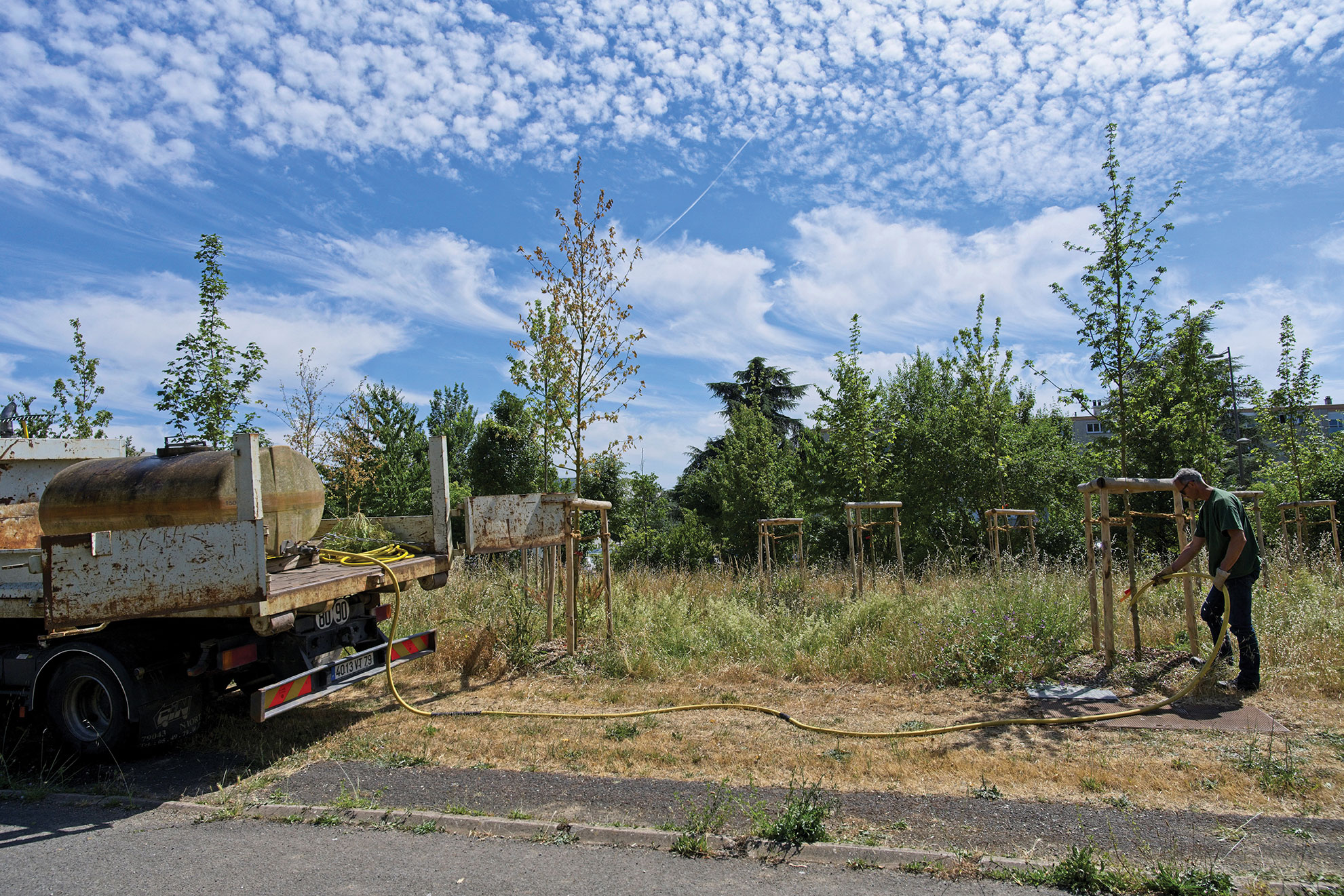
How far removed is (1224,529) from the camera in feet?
20.1

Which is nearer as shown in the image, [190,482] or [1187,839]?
[1187,839]

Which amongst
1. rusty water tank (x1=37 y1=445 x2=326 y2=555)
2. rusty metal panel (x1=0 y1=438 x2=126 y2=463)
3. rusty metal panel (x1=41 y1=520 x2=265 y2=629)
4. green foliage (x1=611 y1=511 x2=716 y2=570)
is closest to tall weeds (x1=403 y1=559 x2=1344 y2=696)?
rusty water tank (x1=37 y1=445 x2=326 y2=555)

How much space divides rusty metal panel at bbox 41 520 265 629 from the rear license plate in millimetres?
1328

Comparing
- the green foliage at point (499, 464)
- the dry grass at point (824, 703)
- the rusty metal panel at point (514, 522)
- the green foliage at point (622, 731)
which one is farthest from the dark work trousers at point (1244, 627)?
the green foliage at point (499, 464)

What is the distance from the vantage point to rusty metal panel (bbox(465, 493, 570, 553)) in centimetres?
703

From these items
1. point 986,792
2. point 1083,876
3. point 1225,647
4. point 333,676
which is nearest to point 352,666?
point 333,676

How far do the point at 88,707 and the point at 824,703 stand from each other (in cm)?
533

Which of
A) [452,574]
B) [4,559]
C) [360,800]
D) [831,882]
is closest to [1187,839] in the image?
[831,882]

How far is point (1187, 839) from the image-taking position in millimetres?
3455

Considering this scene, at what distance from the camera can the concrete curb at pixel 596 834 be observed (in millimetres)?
3303

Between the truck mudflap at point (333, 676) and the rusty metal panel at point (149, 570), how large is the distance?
839 millimetres

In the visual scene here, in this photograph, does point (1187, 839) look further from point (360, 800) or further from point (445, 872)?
point (360, 800)

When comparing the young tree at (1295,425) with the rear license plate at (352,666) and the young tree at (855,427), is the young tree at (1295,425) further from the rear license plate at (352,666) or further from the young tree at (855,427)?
the rear license plate at (352,666)

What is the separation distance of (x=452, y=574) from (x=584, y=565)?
2377mm
